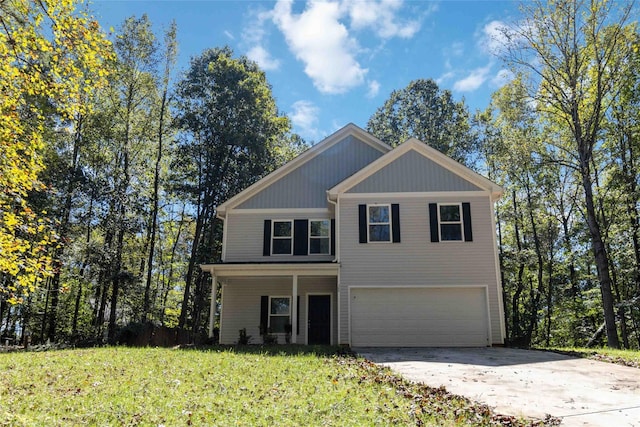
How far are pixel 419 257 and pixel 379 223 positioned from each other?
1.66 metres

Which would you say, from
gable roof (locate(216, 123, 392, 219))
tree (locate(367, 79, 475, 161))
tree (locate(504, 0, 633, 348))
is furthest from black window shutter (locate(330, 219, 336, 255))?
tree (locate(367, 79, 475, 161))

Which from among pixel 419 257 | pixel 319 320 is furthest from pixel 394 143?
pixel 319 320

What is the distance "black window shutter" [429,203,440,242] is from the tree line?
4577mm

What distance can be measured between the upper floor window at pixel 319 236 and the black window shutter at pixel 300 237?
16 centimetres

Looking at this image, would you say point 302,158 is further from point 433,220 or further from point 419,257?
point 419,257

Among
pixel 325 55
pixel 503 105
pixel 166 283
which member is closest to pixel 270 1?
pixel 325 55

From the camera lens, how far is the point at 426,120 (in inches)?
1054

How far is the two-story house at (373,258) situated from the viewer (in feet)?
44.4

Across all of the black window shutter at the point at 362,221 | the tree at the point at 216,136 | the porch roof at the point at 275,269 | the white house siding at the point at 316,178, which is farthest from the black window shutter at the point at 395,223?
the tree at the point at 216,136

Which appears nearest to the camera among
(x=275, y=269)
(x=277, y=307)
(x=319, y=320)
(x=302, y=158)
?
(x=275, y=269)

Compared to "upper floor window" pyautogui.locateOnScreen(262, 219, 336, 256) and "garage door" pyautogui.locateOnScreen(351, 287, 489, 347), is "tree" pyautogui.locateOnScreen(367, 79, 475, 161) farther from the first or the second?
"garage door" pyautogui.locateOnScreen(351, 287, 489, 347)

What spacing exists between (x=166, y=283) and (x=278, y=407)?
89.8 ft

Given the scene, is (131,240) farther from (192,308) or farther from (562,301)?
(562,301)

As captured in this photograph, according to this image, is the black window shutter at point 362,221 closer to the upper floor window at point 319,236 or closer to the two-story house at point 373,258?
the two-story house at point 373,258
